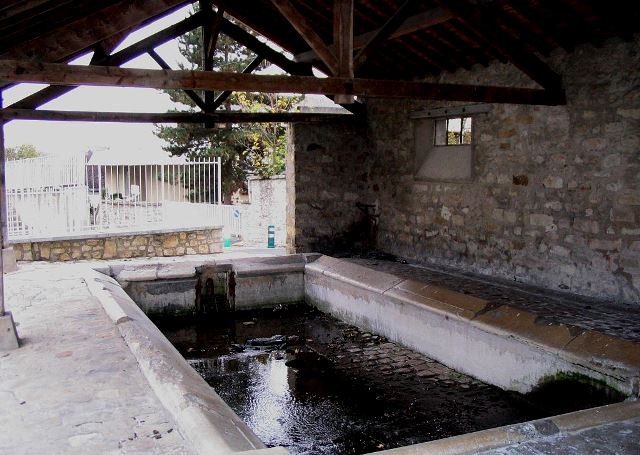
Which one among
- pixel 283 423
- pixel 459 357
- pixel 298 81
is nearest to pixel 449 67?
pixel 298 81

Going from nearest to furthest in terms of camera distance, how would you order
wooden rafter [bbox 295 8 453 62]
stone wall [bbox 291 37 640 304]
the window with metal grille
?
stone wall [bbox 291 37 640 304], wooden rafter [bbox 295 8 453 62], the window with metal grille

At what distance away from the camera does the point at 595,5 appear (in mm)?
5734

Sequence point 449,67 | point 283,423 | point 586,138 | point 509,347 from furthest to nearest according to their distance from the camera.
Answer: point 449,67 < point 586,138 < point 509,347 < point 283,423

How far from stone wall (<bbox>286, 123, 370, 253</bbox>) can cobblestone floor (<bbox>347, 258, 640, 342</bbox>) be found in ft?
→ 6.80

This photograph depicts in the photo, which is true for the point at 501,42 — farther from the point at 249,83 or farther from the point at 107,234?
the point at 107,234

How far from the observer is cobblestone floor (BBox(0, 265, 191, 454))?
328cm

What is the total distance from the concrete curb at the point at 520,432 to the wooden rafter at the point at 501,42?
13.0 feet

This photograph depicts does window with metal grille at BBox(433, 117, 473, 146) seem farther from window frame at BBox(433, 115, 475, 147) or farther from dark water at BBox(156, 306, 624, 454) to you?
dark water at BBox(156, 306, 624, 454)

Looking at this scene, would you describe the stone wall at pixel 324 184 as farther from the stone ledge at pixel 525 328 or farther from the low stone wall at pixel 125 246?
the low stone wall at pixel 125 246

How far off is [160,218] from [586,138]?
28.3 ft

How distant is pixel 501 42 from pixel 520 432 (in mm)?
4361

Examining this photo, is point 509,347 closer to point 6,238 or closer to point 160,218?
point 6,238

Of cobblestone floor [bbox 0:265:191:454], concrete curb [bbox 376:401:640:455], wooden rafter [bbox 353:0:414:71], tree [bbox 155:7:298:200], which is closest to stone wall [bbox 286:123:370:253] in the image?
wooden rafter [bbox 353:0:414:71]

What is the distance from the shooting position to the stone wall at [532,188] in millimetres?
6211
